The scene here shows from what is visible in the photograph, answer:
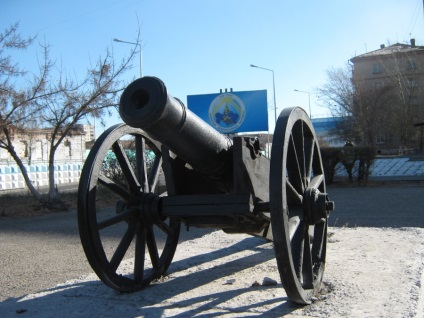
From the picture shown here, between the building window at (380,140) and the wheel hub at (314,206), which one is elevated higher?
the building window at (380,140)

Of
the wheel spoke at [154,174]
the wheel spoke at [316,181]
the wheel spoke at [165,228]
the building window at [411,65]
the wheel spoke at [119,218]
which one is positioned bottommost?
the wheel spoke at [165,228]

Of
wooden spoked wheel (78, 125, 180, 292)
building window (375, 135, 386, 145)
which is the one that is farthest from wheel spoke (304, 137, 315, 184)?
building window (375, 135, 386, 145)

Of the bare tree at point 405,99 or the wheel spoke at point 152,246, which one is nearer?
the wheel spoke at point 152,246

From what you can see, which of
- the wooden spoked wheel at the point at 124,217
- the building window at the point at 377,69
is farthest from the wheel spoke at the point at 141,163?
the building window at the point at 377,69

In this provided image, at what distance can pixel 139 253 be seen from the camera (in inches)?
178

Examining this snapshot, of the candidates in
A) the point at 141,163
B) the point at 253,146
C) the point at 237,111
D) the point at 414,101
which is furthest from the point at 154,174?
the point at 414,101

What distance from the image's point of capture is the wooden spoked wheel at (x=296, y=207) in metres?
3.35

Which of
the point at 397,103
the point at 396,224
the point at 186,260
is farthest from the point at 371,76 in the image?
the point at 186,260

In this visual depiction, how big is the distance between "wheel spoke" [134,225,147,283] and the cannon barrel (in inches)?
33.8

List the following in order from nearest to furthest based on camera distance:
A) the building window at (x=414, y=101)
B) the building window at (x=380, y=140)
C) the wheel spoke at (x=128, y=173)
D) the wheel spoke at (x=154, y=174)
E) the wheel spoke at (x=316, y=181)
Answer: the wheel spoke at (x=316, y=181) → the wheel spoke at (x=128, y=173) → the wheel spoke at (x=154, y=174) → the building window at (x=414, y=101) → the building window at (x=380, y=140)

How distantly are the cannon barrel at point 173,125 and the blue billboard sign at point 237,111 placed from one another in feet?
45.2

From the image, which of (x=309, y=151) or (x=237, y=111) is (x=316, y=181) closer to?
(x=309, y=151)

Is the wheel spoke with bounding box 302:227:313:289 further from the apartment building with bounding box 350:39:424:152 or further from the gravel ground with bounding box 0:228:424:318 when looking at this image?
the apartment building with bounding box 350:39:424:152

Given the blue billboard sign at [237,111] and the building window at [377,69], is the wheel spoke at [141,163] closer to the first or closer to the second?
the blue billboard sign at [237,111]
